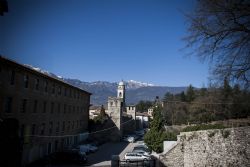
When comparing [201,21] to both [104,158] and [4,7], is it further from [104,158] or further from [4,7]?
[104,158]

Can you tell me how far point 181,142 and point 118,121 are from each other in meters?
42.0

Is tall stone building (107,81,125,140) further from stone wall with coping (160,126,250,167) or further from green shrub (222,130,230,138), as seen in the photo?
green shrub (222,130,230,138)

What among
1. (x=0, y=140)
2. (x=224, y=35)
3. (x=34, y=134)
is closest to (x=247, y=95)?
(x=224, y=35)

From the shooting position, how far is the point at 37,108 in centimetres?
3888

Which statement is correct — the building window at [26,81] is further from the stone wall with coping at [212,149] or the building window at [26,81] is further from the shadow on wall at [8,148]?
the shadow on wall at [8,148]

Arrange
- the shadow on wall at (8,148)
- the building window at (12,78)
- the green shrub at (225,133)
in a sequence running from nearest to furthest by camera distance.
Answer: the shadow on wall at (8,148)
the green shrub at (225,133)
the building window at (12,78)

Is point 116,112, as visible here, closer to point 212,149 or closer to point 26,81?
point 26,81

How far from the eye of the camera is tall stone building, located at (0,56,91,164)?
32.1m

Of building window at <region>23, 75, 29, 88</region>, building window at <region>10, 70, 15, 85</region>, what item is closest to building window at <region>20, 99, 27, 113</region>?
building window at <region>23, 75, 29, 88</region>

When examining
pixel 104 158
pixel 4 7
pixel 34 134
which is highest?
pixel 4 7

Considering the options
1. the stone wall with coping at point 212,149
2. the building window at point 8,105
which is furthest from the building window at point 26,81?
the stone wall with coping at point 212,149

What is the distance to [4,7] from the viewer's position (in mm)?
14727

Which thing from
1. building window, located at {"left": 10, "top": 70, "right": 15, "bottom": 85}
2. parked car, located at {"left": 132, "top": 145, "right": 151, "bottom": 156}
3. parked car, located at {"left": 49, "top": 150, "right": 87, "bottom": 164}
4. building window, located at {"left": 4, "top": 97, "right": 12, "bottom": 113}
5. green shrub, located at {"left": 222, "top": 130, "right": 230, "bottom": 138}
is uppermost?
building window, located at {"left": 10, "top": 70, "right": 15, "bottom": 85}

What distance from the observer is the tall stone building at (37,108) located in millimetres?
32062
